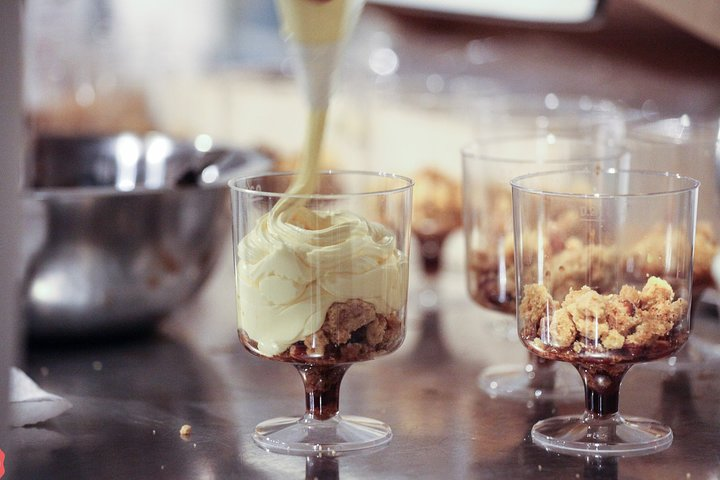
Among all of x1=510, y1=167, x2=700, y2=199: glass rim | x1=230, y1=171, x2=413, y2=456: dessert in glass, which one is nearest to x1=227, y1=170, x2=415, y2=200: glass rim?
x1=230, y1=171, x2=413, y2=456: dessert in glass

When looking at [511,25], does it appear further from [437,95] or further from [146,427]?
[146,427]

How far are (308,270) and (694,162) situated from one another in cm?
56

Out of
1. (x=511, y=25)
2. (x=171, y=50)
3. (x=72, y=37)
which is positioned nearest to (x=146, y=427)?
(x=511, y=25)

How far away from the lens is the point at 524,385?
129 cm

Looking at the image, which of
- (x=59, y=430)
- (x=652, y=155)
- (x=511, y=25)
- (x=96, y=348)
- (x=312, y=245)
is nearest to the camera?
(x=312, y=245)

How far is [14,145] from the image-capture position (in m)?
0.78

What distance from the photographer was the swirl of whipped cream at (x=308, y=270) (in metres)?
1.00

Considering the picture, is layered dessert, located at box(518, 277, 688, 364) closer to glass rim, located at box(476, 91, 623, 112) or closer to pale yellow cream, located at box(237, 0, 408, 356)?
pale yellow cream, located at box(237, 0, 408, 356)

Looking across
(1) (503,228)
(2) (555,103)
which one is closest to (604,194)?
(1) (503,228)

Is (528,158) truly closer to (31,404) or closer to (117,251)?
(117,251)

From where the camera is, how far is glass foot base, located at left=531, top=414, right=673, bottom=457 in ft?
Result: 3.43

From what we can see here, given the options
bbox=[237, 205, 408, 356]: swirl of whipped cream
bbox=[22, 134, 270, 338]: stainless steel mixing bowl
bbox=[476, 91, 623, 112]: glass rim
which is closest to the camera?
bbox=[237, 205, 408, 356]: swirl of whipped cream

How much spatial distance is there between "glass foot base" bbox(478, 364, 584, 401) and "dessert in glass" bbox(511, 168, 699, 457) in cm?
17

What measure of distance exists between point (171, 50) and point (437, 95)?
131 cm
